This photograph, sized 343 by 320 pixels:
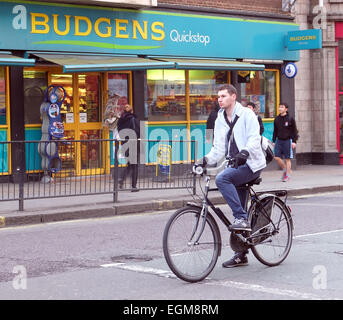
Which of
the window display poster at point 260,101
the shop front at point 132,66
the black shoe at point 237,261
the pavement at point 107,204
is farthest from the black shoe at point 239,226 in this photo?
the window display poster at point 260,101

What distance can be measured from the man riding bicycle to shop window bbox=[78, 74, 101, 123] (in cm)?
1020

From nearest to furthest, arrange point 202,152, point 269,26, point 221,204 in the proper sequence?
point 221,204, point 202,152, point 269,26

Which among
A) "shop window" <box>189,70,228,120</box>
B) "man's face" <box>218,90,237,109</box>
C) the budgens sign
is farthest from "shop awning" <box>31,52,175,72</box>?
"man's face" <box>218,90,237,109</box>

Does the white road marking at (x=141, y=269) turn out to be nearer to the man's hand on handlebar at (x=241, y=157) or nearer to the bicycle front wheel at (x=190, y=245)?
the bicycle front wheel at (x=190, y=245)

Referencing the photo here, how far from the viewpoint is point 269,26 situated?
816 inches

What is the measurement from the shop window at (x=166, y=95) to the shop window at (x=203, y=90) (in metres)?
0.29

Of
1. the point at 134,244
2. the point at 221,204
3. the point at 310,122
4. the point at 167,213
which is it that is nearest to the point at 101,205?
the point at 167,213

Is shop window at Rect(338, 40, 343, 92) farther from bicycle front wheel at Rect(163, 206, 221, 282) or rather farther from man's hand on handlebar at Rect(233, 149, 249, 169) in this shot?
bicycle front wheel at Rect(163, 206, 221, 282)

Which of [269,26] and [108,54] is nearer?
[108,54]

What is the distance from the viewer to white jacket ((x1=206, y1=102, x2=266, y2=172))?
727 cm

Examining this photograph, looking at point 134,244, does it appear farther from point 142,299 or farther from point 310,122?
point 310,122

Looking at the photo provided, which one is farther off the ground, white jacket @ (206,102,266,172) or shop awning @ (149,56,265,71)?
shop awning @ (149,56,265,71)

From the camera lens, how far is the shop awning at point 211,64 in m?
17.7
